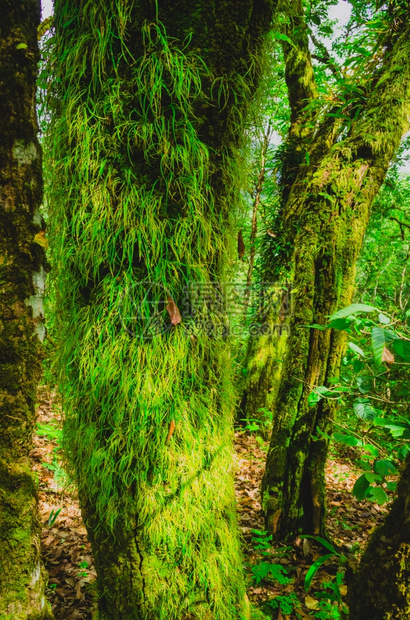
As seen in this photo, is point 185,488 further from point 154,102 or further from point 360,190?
point 360,190

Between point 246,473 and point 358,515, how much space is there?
130cm

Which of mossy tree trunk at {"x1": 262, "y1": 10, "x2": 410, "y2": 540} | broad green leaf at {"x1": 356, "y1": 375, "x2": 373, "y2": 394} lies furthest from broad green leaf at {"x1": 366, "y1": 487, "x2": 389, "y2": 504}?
mossy tree trunk at {"x1": 262, "y1": 10, "x2": 410, "y2": 540}

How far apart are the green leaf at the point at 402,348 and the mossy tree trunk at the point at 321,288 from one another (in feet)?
5.57

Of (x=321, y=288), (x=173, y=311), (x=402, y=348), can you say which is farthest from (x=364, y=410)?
(x=321, y=288)

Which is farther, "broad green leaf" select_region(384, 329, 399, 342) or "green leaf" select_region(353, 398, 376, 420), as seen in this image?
"green leaf" select_region(353, 398, 376, 420)

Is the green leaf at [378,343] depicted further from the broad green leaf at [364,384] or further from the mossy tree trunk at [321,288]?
the mossy tree trunk at [321,288]

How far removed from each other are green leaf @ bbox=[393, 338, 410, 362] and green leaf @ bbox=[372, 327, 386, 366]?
6 cm

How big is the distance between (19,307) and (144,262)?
571 mm

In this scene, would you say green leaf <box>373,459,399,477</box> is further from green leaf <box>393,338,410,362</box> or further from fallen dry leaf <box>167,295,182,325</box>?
fallen dry leaf <box>167,295,182,325</box>

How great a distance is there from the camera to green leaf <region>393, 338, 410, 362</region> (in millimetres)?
1200

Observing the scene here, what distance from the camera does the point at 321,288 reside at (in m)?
2.99

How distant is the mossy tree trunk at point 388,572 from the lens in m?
0.95

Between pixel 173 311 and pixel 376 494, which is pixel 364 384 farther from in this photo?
pixel 173 311

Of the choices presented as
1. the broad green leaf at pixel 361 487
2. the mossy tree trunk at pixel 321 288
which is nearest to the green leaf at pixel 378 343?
the broad green leaf at pixel 361 487
